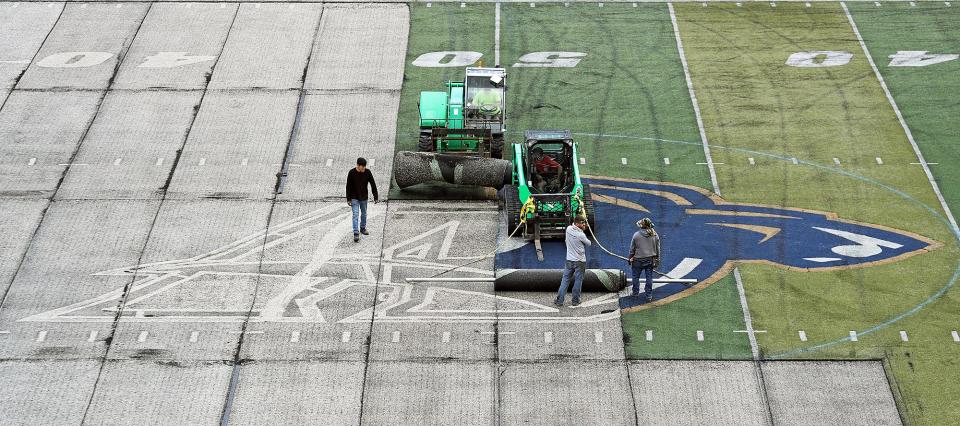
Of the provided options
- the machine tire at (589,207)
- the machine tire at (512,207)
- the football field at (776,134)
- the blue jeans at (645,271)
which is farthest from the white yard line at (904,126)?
the machine tire at (512,207)

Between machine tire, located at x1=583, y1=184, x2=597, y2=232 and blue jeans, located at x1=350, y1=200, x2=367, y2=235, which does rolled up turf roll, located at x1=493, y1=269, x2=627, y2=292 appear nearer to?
machine tire, located at x1=583, y1=184, x2=597, y2=232

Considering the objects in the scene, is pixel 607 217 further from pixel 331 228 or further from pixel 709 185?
pixel 331 228

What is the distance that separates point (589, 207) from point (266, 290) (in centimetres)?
718

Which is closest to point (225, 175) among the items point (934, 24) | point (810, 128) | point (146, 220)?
point (146, 220)

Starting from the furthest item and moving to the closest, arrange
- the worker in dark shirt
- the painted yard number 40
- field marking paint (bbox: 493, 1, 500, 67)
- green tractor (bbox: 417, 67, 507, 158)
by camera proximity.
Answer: field marking paint (bbox: 493, 1, 500, 67) → the painted yard number 40 → green tractor (bbox: 417, 67, 507, 158) → the worker in dark shirt

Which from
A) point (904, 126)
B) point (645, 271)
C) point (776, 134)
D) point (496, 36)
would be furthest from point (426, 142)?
point (904, 126)

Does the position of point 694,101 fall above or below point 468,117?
below

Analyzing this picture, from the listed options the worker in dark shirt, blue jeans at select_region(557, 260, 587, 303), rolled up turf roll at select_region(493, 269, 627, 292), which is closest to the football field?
rolled up turf roll at select_region(493, 269, 627, 292)

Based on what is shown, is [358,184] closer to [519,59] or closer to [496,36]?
[519,59]

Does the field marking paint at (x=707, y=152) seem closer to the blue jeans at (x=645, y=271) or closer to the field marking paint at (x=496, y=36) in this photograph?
the blue jeans at (x=645, y=271)

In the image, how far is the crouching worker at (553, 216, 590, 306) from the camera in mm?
25453

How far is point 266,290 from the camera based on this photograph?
27109mm

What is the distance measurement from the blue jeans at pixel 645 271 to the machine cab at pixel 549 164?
3.63 meters

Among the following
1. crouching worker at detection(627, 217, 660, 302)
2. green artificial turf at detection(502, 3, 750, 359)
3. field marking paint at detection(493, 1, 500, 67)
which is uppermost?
crouching worker at detection(627, 217, 660, 302)
